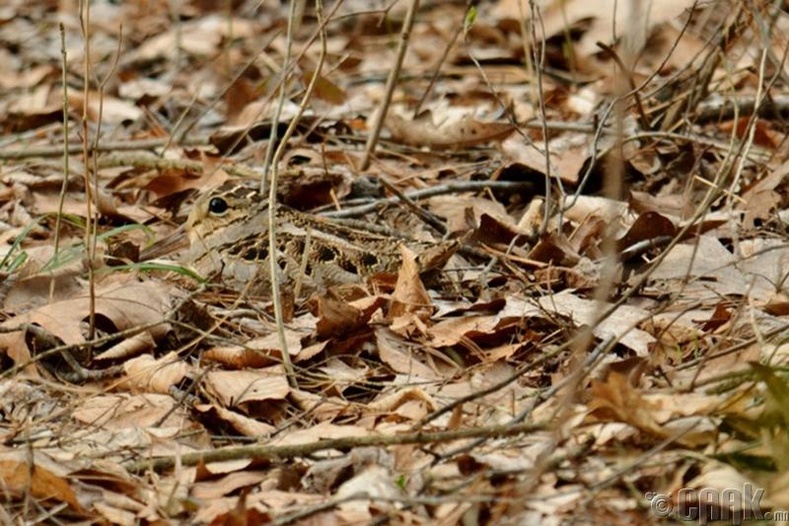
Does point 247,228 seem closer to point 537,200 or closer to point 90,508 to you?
point 537,200

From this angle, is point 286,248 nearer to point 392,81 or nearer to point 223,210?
point 223,210

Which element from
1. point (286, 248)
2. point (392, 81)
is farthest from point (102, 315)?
point (392, 81)

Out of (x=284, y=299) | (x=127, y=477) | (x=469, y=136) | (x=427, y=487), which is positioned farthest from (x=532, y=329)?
(x=469, y=136)

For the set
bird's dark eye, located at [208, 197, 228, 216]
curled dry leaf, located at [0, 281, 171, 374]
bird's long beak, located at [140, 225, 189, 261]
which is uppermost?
bird's dark eye, located at [208, 197, 228, 216]

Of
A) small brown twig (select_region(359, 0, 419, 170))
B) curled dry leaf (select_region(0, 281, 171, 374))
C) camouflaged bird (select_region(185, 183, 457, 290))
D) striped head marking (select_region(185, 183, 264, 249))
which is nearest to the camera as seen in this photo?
curled dry leaf (select_region(0, 281, 171, 374))

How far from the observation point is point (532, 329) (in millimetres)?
3908

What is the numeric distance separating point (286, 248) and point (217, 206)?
439mm

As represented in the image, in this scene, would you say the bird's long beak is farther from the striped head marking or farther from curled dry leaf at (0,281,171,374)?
curled dry leaf at (0,281,171,374)

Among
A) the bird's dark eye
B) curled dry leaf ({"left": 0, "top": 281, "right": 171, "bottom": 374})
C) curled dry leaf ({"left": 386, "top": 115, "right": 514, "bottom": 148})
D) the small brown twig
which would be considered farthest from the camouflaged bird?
curled dry leaf ({"left": 386, "top": 115, "right": 514, "bottom": 148})

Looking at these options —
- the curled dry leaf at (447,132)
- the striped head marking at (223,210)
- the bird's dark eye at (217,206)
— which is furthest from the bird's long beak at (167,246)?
the curled dry leaf at (447,132)

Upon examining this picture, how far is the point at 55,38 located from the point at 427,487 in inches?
275

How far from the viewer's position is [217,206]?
15.2 ft

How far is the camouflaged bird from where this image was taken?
4.28 meters

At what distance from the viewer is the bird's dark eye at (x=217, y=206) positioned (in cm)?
463
